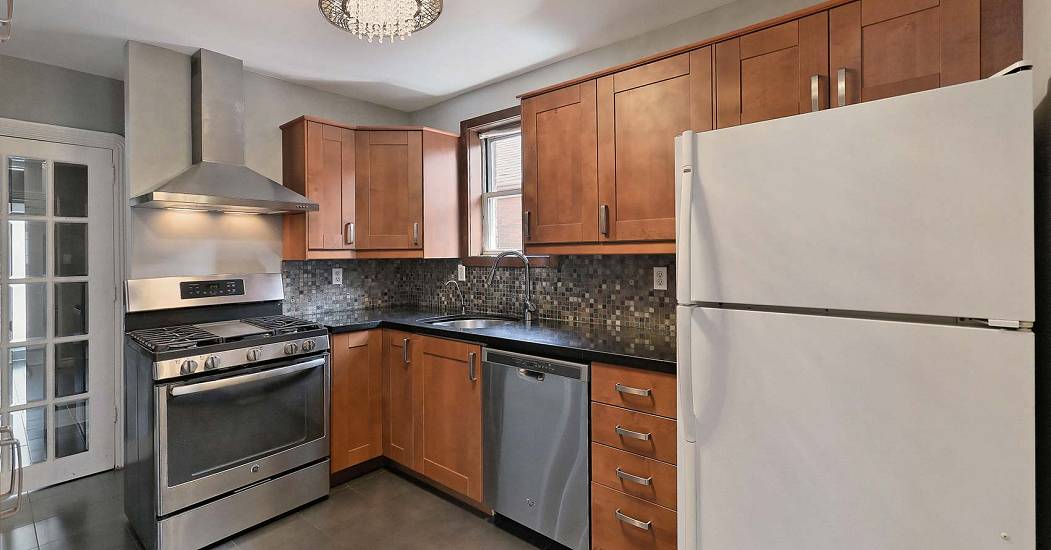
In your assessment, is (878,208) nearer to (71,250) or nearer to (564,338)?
(564,338)

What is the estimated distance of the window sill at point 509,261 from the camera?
2.95 m

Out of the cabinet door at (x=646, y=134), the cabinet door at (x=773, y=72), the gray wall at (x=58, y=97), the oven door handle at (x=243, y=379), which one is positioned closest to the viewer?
the cabinet door at (x=773, y=72)

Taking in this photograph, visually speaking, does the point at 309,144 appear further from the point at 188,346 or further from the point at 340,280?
the point at 188,346

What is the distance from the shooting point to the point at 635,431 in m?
1.88

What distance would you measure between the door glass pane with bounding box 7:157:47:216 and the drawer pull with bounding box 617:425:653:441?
342 centimetres

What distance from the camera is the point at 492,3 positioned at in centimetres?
231

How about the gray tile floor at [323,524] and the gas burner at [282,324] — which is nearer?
the gray tile floor at [323,524]

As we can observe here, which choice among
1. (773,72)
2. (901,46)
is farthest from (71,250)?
(901,46)

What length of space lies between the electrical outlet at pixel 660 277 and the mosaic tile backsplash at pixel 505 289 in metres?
0.02

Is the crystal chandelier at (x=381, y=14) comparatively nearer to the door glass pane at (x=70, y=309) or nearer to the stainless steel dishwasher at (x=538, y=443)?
the stainless steel dishwasher at (x=538, y=443)

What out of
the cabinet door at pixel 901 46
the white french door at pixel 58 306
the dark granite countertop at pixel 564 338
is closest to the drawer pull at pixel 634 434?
the dark granite countertop at pixel 564 338

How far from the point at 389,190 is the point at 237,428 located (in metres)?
1.69

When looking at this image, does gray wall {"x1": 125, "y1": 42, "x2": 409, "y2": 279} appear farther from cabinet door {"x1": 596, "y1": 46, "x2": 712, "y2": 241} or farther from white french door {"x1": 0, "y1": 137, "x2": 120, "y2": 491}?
cabinet door {"x1": 596, "y1": 46, "x2": 712, "y2": 241}

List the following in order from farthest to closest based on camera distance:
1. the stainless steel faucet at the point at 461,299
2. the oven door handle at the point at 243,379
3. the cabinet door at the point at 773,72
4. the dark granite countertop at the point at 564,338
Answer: the stainless steel faucet at the point at 461,299 → the oven door handle at the point at 243,379 → the dark granite countertop at the point at 564,338 → the cabinet door at the point at 773,72
